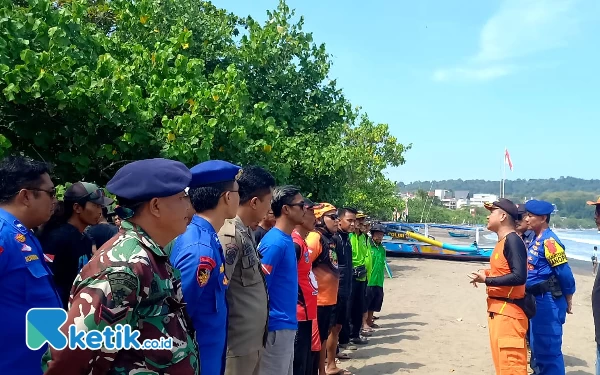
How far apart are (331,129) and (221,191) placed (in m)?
8.65

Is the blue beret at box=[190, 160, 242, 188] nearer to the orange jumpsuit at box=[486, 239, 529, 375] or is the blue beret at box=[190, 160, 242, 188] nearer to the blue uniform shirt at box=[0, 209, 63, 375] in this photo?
the blue uniform shirt at box=[0, 209, 63, 375]

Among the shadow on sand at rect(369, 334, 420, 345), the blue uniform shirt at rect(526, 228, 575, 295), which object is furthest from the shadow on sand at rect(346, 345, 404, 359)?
the blue uniform shirt at rect(526, 228, 575, 295)

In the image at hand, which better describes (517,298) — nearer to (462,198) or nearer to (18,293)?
(18,293)

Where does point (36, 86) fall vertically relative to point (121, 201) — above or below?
above

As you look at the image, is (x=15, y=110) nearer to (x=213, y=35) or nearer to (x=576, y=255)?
(x=213, y=35)

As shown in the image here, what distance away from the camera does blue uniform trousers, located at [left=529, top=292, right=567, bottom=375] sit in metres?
5.50

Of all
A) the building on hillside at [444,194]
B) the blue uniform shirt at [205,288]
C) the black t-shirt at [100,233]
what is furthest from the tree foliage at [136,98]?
the building on hillside at [444,194]

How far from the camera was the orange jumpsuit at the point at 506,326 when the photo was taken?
4.57m

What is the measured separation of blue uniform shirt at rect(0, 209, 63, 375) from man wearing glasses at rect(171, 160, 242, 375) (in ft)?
2.27

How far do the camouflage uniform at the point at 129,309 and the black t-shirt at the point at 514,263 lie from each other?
3433 millimetres

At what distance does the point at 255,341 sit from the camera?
312 cm

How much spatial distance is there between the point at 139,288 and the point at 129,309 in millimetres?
73

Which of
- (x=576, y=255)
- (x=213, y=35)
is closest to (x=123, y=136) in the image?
(x=213, y=35)

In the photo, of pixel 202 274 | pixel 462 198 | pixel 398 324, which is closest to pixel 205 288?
pixel 202 274
